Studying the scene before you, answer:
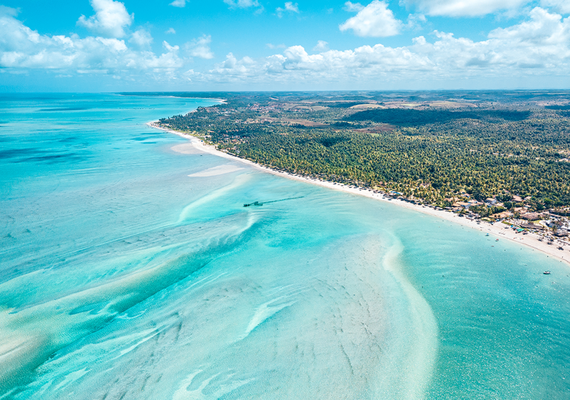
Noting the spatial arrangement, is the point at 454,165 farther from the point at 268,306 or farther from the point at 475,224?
the point at 268,306

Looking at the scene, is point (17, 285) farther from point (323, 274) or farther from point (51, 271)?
point (323, 274)

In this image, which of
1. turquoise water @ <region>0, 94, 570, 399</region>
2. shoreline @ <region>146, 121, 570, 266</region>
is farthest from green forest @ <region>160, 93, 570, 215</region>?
turquoise water @ <region>0, 94, 570, 399</region>

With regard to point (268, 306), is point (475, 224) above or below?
above

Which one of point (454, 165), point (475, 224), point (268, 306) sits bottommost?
point (268, 306)

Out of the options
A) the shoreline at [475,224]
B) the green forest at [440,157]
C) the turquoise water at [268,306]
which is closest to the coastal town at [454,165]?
the green forest at [440,157]

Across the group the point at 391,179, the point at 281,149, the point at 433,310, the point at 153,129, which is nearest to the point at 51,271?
the point at 433,310

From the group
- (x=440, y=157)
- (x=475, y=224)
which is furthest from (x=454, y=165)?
(x=475, y=224)

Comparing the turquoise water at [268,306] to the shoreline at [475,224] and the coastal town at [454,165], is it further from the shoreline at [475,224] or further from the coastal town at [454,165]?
the coastal town at [454,165]

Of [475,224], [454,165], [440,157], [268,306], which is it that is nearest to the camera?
[268,306]

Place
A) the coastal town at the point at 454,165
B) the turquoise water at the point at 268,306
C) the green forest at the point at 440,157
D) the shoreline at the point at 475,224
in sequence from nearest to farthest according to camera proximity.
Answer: the turquoise water at the point at 268,306 < the shoreline at the point at 475,224 < the coastal town at the point at 454,165 < the green forest at the point at 440,157
